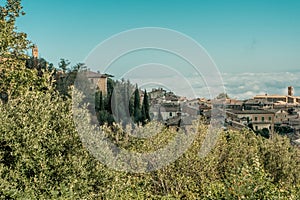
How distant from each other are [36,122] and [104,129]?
2265 mm

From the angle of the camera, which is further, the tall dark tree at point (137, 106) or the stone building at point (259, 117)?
the stone building at point (259, 117)

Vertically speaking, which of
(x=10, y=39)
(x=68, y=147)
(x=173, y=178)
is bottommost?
(x=173, y=178)

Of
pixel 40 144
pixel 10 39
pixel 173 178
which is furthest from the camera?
pixel 10 39

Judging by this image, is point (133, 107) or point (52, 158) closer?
point (52, 158)

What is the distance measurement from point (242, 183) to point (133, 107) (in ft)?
54.0

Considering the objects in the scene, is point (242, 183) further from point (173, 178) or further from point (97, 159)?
point (173, 178)

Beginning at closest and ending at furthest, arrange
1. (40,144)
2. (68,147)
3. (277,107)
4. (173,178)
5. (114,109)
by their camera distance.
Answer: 1. (40,144)
2. (68,147)
3. (173,178)
4. (114,109)
5. (277,107)

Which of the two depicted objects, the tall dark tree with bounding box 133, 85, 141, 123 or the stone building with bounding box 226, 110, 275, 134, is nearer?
the tall dark tree with bounding box 133, 85, 141, 123

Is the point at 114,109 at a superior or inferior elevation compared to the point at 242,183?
superior

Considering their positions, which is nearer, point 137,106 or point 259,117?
point 137,106

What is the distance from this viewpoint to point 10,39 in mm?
15898

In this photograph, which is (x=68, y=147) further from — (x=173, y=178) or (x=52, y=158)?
(x=173, y=178)

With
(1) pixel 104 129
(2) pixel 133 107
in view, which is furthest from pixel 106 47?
(2) pixel 133 107

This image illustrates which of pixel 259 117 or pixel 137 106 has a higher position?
pixel 137 106
